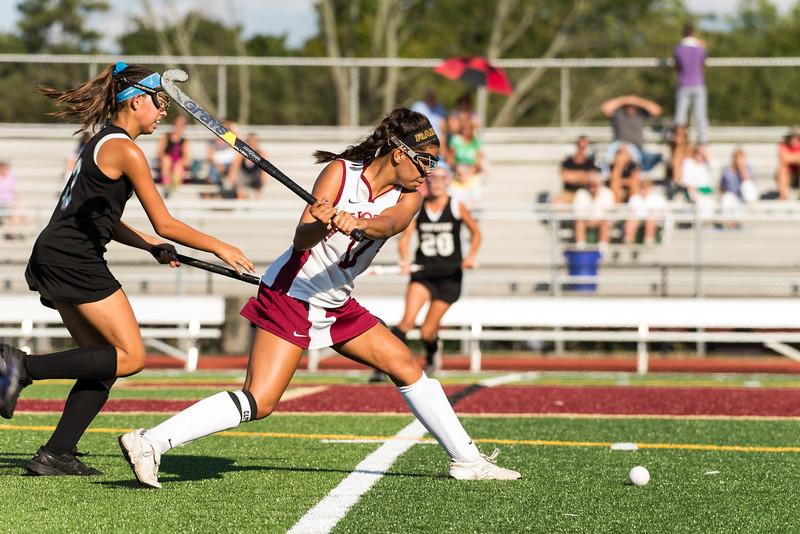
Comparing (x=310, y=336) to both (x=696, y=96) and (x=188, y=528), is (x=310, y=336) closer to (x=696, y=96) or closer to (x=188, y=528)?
(x=188, y=528)

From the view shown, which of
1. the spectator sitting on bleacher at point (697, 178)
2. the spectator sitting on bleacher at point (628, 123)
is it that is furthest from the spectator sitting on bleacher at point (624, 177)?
the spectator sitting on bleacher at point (697, 178)

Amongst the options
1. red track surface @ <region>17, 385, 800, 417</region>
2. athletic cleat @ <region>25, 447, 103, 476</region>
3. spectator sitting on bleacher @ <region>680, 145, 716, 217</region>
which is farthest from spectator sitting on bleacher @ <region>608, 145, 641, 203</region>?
athletic cleat @ <region>25, 447, 103, 476</region>

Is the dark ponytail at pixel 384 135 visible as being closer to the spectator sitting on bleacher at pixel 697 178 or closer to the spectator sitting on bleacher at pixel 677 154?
the spectator sitting on bleacher at pixel 697 178

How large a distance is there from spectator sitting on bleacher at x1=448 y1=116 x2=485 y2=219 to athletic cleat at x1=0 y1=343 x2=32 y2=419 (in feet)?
48.7

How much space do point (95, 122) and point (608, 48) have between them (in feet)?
120

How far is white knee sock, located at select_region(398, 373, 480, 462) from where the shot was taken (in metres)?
6.40

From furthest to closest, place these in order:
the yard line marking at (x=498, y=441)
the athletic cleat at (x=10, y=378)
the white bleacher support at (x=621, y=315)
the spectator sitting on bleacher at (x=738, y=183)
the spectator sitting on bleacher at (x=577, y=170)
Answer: the spectator sitting on bleacher at (x=738, y=183), the spectator sitting on bleacher at (x=577, y=170), the white bleacher support at (x=621, y=315), the yard line marking at (x=498, y=441), the athletic cleat at (x=10, y=378)

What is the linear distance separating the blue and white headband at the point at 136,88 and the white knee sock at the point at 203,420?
1.51m

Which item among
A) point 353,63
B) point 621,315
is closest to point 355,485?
point 621,315

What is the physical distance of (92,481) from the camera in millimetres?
6234

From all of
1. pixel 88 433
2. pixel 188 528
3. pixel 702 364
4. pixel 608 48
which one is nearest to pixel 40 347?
pixel 702 364

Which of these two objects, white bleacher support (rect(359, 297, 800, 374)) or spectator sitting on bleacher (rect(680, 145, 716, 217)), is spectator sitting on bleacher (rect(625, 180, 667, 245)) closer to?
spectator sitting on bleacher (rect(680, 145, 716, 217))

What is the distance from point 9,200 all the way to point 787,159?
498 inches

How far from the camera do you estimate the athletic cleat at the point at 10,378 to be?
5.88 m
